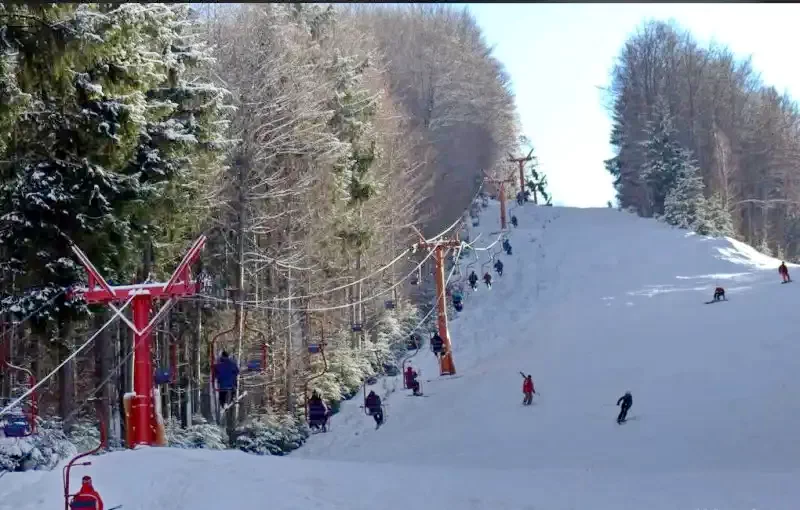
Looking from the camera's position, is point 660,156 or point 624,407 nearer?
point 624,407

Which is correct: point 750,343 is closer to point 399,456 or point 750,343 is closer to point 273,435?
point 399,456

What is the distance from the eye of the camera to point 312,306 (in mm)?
30203

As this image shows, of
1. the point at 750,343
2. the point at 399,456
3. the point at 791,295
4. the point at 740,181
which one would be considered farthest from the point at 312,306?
the point at 740,181

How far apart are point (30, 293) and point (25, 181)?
2076mm

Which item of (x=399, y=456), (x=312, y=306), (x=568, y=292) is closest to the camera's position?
(x=399, y=456)

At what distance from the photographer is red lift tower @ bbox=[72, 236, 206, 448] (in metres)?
14.0

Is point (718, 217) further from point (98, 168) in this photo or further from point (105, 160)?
point (98, 168)

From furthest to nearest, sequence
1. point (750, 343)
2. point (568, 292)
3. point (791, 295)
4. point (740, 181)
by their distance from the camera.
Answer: point (740, 181) → point (568, 292) → point (791, 295) → point (750, 343)

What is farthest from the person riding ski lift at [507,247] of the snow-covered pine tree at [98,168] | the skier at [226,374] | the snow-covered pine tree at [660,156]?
the skier at [226,374]

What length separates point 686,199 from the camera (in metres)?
57.1

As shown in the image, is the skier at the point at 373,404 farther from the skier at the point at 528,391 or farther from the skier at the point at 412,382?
the skier at the point at 528,391

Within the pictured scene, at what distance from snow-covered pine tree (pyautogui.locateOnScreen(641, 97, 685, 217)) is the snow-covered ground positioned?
877cm

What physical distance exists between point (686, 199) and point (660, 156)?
21.5 ft

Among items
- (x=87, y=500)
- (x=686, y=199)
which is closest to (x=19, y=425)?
(x=87, y=500)
